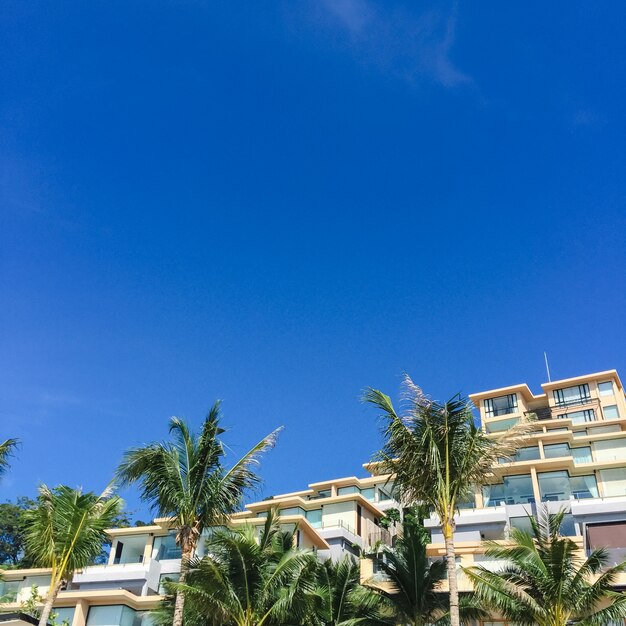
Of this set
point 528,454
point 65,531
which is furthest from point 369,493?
point 65,531

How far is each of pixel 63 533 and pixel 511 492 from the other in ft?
102

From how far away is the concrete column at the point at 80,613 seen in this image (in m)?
39.3

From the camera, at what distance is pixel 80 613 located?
3959cm

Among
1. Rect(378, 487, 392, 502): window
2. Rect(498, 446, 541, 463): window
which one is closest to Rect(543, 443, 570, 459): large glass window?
Rect(498, 446, 541, 463): window

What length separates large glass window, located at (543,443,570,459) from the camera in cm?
5096

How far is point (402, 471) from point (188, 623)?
10209 millimetres

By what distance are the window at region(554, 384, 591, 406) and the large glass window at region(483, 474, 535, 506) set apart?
25489 millimetres

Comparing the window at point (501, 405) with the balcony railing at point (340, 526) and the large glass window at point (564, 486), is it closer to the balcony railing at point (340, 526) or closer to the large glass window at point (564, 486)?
the large glass window at point (564, 486)

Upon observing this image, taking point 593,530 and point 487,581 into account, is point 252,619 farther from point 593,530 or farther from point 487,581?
point 593,530

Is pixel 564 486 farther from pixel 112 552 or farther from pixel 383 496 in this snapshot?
pixel 112 552

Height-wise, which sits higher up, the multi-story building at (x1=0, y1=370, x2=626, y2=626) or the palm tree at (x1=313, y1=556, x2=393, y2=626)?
the multi-story building at (x1=0, y1=370, x2=626, y2=626)

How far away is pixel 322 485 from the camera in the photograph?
56.7 m

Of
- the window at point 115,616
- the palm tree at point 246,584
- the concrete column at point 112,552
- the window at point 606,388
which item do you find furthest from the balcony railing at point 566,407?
the palm tree at point 246,584

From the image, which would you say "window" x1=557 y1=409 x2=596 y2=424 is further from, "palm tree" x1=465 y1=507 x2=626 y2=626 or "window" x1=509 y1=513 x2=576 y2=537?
"palm tree" x1=465 y1=507 x2=626 y2=626
